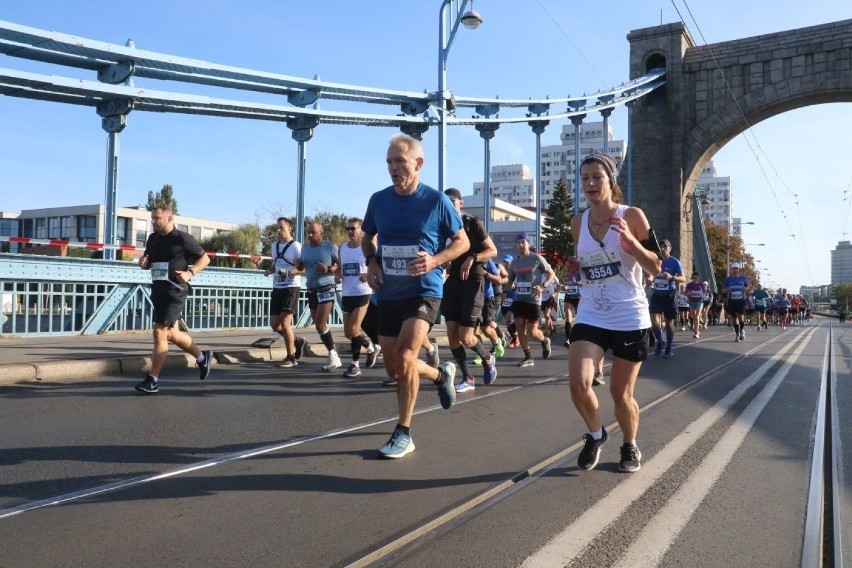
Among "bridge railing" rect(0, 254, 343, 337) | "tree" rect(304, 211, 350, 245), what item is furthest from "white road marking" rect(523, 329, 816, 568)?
"tree" rect(304, 211, 350, 245)

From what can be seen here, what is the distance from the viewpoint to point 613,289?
13.2ft

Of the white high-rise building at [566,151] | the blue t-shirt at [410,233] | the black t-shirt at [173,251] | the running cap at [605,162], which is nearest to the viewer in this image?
the running cap at [605,162]

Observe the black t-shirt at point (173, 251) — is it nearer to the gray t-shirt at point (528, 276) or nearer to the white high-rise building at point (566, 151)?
the gray t-shirt at point (528, 276)

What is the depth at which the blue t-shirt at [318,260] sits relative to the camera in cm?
880

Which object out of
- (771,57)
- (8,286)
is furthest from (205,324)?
(771,57)

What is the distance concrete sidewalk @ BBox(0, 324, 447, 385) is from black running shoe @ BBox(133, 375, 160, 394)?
63.9 inches

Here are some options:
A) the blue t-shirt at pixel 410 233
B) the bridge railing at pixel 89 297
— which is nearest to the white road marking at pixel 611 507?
the blue t-shirt at pixel 410 233

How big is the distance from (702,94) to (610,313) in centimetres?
3833

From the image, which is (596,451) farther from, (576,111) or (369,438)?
(576,111)

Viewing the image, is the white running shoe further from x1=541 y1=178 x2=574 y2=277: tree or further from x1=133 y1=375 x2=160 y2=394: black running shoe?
x1=541 y1=178 x2=574 y2=277: tree

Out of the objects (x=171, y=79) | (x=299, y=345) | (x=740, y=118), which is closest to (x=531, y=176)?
(x=740, y=118)

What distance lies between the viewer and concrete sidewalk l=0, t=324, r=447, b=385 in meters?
7.63

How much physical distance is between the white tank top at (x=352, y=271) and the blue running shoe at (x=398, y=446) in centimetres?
405

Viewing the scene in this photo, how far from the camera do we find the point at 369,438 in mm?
4805
